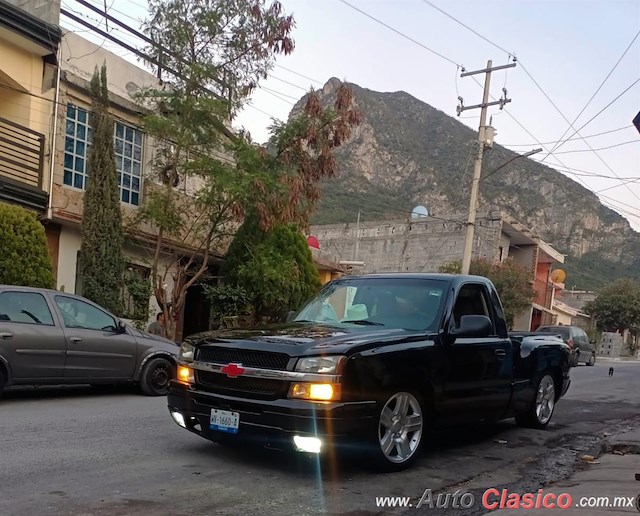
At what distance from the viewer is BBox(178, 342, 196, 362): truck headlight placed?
18.9 ft

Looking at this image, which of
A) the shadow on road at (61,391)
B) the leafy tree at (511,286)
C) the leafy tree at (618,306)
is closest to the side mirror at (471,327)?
the shadow on road at (61,391)

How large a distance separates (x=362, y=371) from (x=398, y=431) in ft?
2.75

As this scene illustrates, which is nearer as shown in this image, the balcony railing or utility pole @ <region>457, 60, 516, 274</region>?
the balcony railing

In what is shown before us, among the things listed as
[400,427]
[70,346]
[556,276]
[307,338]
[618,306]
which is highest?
[556,276]

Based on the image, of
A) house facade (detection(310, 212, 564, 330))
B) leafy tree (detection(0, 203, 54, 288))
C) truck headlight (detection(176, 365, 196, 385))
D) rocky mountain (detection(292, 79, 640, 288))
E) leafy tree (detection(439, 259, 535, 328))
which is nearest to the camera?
truck headlight (detection(176, 365, 196, 385))

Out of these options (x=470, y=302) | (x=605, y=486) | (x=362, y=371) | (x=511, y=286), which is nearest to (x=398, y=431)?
(x=362, y=371)

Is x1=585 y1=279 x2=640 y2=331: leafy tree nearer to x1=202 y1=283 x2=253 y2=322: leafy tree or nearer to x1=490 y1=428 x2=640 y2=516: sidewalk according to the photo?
x1=202 y1=283 x2=253 y2=322: leafy tree

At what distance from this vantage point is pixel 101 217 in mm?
14602

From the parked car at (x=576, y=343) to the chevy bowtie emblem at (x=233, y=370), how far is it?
21281 millimetres

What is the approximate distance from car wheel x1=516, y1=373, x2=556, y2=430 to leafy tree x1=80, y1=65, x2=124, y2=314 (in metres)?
9.81

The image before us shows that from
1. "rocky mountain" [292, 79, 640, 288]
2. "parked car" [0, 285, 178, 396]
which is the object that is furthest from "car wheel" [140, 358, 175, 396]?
"rocky mountain" [292, 79, 640, 288]

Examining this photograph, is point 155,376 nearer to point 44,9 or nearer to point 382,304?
point 382,304

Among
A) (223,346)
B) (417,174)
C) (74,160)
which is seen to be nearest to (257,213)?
(74,160)

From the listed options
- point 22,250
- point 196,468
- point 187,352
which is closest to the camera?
point 196,468
